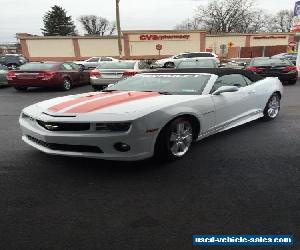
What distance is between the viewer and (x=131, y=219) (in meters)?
2.80

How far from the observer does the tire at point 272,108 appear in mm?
6251

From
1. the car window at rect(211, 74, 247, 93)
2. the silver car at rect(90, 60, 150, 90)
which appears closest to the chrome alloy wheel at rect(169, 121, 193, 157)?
the car window at rect(211, 74, 247, 93)

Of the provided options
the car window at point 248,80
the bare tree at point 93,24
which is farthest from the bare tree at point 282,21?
the car window at point 248,80

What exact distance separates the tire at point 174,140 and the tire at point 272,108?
268 centimetres

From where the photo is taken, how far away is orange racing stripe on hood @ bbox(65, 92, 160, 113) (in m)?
3.81

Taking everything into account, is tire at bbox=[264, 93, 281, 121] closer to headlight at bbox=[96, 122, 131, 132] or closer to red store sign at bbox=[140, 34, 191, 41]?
headlight at bbox=[96, 122, 131, 132]

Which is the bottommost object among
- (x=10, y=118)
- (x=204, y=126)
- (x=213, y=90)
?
(x=10, y=118)

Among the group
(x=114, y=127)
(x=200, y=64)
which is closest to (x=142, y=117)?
(x=114, y=127)

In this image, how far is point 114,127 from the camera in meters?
3.54

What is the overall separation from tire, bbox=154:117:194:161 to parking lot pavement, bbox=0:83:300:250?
0.14m

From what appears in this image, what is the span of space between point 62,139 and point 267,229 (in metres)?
2.41

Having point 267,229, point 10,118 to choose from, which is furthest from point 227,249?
point 10,118

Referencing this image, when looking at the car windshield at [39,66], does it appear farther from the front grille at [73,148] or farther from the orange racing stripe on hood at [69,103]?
the front grille at [73,148]

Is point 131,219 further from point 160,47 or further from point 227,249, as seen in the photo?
point 160,47
